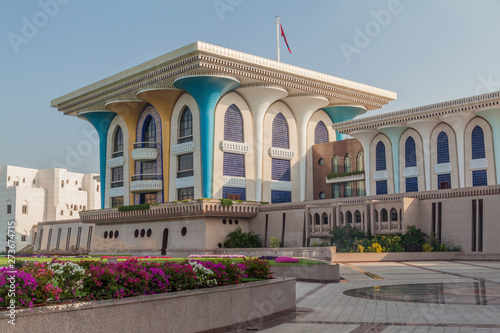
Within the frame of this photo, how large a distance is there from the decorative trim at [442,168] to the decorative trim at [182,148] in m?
23.0

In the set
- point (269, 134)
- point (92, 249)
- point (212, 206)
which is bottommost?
point (92, 249)

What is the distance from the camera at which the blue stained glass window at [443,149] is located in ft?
163

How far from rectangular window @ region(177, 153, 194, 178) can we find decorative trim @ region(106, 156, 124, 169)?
352 inches

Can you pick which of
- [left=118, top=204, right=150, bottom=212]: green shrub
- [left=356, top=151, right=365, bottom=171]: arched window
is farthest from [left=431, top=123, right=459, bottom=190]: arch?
[left=118, top=204, right=150, bottom=212]: green shrub

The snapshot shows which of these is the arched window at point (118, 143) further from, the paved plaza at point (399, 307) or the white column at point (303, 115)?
the paved plaza at point (399, 307)

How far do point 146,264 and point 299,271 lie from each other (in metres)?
13.0

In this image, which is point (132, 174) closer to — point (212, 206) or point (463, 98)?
point (212, 206)

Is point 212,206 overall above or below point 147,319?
above

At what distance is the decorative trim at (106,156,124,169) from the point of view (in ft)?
205

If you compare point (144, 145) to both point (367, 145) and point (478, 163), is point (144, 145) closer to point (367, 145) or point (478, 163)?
point (367, 145)

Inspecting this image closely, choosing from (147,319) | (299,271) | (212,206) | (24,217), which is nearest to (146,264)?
(147,319)

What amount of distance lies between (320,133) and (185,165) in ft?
54.9

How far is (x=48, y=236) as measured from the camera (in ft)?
237

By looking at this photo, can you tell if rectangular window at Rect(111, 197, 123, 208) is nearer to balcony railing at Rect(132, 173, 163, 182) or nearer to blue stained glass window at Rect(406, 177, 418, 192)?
balcony railing at Rect(132, 173, 163, 182)
